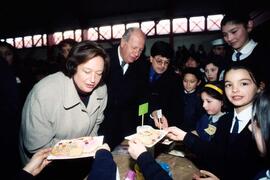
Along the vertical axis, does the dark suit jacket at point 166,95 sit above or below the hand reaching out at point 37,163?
above

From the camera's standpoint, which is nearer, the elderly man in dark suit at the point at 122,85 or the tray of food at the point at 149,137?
the tray of food at the point at 149,137

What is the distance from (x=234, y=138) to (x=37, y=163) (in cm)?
159

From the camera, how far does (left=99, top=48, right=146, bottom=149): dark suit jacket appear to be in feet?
10.3

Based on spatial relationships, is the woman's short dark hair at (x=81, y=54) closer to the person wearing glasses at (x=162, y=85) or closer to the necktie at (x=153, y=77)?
the person wearing glasses at (x=162, y=85)

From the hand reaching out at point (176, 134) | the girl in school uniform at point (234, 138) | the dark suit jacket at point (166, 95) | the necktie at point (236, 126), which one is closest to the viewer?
the girl in school uniform at point (234, 138)

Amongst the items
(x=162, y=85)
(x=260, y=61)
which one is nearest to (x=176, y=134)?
(x=260, y=61)

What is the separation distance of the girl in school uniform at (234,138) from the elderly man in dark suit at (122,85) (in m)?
1.16

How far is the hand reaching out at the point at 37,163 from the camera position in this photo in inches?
68.3

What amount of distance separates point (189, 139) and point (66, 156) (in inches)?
42.9

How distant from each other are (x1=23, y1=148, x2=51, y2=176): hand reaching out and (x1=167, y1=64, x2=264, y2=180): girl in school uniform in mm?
1202

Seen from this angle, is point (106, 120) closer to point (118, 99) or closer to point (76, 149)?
point (118, 99)

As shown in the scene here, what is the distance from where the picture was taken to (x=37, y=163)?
→ 1764mm

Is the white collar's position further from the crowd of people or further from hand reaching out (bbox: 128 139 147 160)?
hand reaching out (bbox: 128 139 147 160)

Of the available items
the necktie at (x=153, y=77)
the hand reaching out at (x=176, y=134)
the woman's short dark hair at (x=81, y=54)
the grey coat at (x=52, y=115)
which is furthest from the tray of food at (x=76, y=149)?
the necktie at (x=153, y=77)
